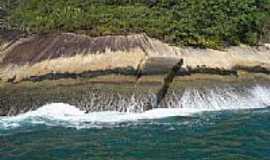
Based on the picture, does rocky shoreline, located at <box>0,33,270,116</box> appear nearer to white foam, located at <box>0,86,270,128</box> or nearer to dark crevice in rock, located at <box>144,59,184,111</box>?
dark crevice in rock, located at <box>144,59,184,111</box>

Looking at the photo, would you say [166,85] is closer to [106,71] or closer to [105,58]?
[106,71]

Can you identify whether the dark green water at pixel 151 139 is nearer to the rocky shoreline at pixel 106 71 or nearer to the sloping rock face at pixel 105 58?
the rocky shoreline at pixel 106 71

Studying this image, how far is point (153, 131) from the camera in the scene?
754 inches

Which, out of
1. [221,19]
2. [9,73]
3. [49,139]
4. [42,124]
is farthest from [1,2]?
[49,139]

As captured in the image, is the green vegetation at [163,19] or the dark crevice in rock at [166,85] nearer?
the dark crevice in rock at [166,85]

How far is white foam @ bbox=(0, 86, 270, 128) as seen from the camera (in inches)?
856

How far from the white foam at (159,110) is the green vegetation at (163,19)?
12.3 feet

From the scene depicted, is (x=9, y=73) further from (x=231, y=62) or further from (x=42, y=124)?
(x=231, y=62)

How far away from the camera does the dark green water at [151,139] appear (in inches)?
627

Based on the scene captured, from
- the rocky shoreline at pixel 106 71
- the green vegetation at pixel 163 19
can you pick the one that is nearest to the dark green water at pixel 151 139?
the rocky shoreline at pixel 106 71

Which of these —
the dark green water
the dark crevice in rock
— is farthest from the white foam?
the dark green water

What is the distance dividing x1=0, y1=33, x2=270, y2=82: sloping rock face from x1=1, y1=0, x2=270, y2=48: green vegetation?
103cm

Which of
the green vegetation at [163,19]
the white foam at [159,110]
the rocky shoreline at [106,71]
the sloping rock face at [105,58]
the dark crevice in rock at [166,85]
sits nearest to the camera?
the white foam at [159,110]

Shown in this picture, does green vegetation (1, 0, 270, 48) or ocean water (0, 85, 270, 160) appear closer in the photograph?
ocean water (0, 85, 270, 160)
